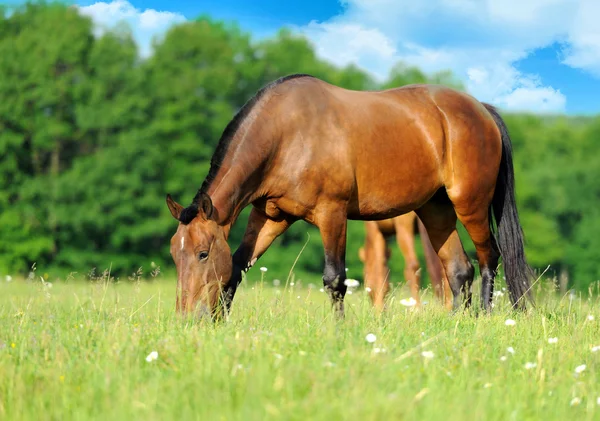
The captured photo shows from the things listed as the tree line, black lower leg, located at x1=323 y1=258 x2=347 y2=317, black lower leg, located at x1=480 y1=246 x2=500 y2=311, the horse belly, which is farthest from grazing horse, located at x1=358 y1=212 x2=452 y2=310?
the tree line

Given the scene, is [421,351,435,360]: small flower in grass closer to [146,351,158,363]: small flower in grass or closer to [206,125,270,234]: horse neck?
[146,351,158,363]: small flower in grass

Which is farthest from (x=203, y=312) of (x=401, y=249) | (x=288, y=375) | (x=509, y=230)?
(x=401, y=249)

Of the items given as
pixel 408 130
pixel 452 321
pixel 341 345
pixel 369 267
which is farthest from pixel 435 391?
pixel 369 267

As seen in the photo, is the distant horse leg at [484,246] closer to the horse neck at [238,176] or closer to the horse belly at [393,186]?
the horse belly at [393,186]

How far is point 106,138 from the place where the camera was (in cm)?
3334

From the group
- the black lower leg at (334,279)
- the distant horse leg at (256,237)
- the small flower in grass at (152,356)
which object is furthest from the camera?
the distant horse leg at (256,237)

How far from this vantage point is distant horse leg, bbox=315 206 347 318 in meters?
6.53

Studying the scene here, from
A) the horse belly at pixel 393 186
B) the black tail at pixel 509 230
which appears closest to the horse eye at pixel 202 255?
the horse belly at pixel 393 186

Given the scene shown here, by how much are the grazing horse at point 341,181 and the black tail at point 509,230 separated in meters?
0.01

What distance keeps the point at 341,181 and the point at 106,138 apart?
28456 mm

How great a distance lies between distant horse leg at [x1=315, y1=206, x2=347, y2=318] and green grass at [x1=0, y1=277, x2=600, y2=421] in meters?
1.23

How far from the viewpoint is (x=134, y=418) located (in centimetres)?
326

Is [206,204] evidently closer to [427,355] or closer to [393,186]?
[393,186]

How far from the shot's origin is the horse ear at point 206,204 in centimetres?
595
